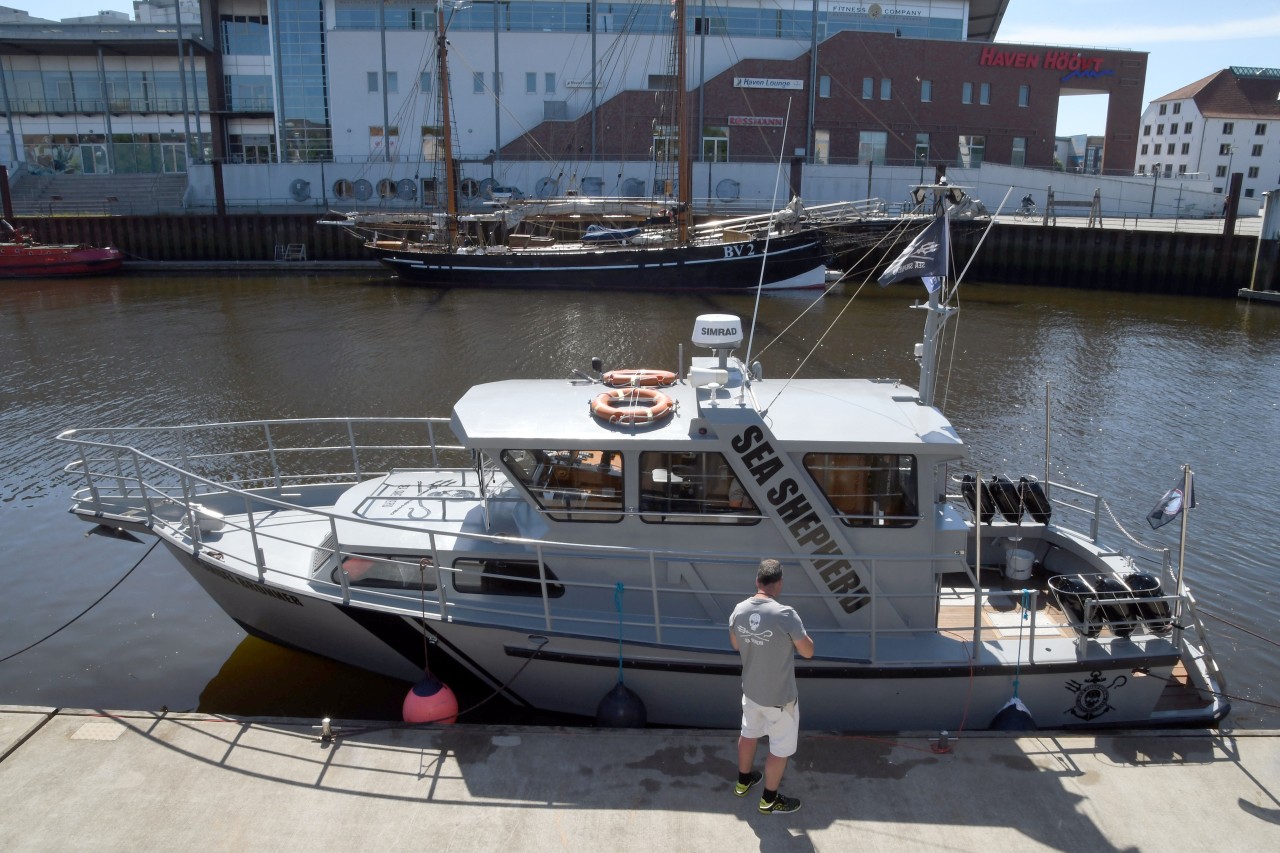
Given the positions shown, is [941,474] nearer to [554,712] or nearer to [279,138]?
[554,712]

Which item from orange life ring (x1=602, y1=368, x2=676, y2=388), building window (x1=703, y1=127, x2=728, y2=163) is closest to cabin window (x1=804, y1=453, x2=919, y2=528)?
orange life ring (x1=602, y1=368, x2=676, y2=388)

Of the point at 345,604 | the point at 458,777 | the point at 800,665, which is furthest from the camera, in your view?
the point at 345,604

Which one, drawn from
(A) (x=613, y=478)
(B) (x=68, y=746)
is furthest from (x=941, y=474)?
(B) (x=68, y=746)

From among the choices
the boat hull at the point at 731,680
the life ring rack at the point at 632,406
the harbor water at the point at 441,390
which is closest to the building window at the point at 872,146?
the harbor water at the point at 441,390

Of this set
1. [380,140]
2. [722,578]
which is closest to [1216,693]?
[722,578]

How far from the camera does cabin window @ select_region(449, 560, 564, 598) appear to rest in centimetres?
728

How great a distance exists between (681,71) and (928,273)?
94.4ft

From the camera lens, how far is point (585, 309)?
30688 mm

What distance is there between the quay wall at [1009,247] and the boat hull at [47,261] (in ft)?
8.88

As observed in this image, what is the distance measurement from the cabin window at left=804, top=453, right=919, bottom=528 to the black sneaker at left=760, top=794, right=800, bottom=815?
213 cm

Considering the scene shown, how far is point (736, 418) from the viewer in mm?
6617

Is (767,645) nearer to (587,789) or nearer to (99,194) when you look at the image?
(587,789)

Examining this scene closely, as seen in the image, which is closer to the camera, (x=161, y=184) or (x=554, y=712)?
(x=554, y=712)

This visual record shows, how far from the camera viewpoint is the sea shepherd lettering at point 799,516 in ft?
21.8
